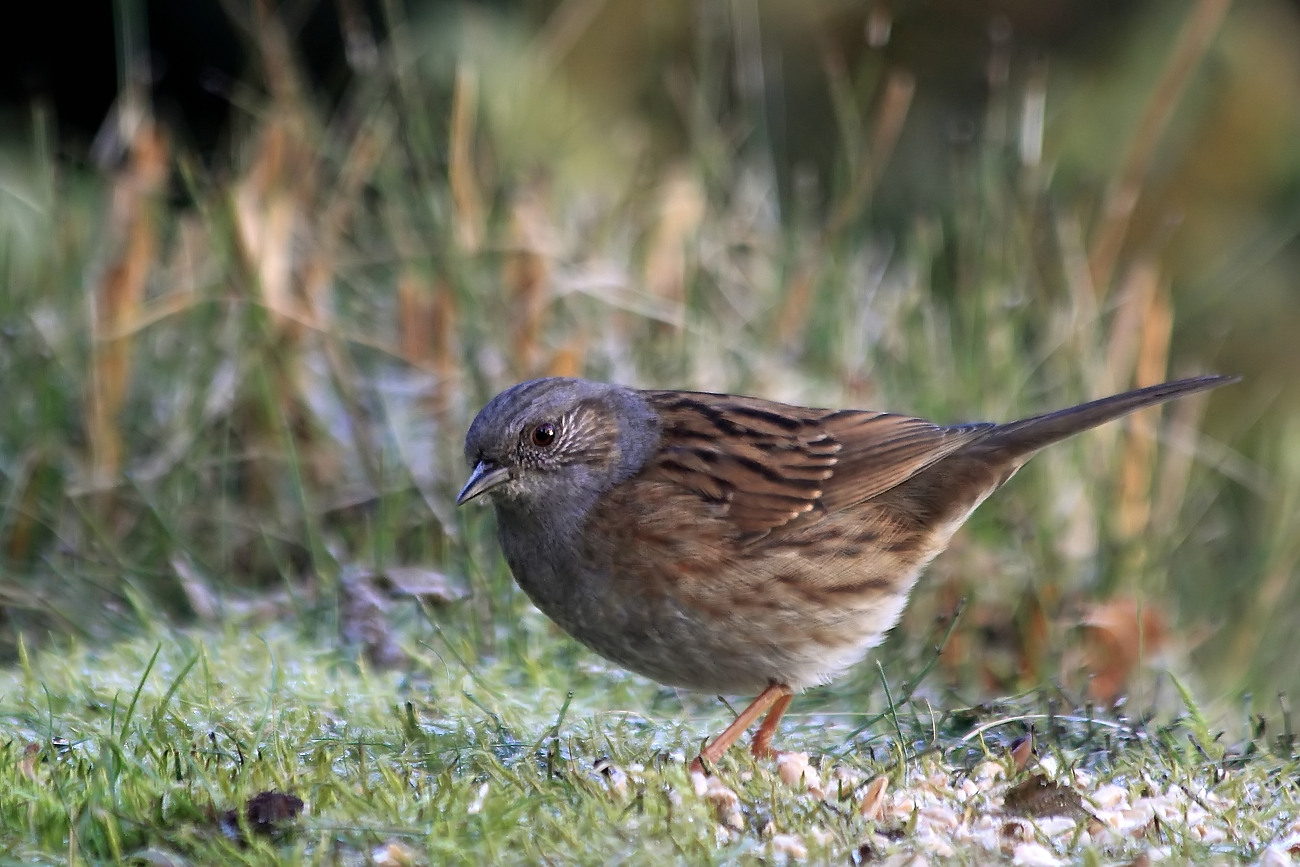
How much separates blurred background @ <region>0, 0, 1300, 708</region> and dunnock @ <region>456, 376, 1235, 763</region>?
548 millimetres

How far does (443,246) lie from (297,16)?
3.18 m

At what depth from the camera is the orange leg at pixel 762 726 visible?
3248 millimetres

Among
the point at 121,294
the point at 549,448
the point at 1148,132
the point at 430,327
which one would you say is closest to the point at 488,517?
the point at 430,327

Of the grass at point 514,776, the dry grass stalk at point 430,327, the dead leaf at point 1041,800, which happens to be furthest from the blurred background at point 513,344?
the dead leaf at point 1041,800

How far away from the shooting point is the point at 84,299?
5.00 meters

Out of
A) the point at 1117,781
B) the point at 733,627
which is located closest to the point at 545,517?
the point at 733,627

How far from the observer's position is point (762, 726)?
358cm

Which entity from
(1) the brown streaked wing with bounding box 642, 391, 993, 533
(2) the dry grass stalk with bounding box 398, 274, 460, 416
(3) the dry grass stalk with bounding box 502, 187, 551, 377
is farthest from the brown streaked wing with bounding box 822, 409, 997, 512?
(2) the dry grass stalk with bounding box 398, 274, 460, 416

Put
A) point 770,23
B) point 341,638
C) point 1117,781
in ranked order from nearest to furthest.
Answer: point 1117,781 → point 341,638 → point 770,23

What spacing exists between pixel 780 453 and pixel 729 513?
0.26m

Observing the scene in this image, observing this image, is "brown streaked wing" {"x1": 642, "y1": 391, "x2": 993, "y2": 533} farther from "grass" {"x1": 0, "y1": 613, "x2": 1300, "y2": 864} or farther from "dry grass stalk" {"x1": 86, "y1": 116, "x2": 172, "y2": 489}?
"dry grass stalk" {"x1": 86, "y1": 116, "x2": 172, "y2": 489}

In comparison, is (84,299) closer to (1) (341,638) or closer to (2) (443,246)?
(2) (443,246)

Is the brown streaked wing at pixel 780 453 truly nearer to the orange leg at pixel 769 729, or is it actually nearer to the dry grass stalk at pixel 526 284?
the orange leg at pixel 769 729

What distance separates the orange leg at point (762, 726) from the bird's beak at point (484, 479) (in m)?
0.75
